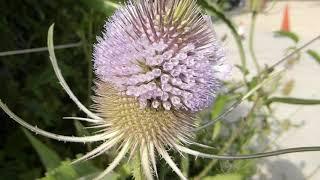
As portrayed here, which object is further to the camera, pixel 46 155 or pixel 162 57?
pixel 46 155

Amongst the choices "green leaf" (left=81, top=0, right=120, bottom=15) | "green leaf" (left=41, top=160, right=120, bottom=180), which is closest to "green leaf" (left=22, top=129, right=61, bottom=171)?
"green leaf" (left=41, top=160, right=120, bottom=180)

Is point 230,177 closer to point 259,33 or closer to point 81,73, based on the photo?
point 81,73

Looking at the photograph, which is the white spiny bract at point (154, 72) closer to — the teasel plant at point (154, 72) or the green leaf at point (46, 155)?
the teasel plant at point (154, 72)

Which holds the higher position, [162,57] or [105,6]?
[105,6]

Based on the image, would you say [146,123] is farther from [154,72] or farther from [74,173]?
[74,173]

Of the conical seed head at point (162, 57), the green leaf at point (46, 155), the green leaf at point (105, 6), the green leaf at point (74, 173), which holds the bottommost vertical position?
the green leaf at point (74, 173)

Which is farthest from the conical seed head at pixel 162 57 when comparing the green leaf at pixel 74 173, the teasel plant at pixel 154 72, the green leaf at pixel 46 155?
the green leaf at pixel 46 155

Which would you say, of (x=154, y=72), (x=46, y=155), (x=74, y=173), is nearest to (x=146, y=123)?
(x=154, y=72)

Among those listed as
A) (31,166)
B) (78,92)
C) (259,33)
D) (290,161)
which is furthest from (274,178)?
(259,33)
